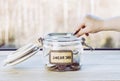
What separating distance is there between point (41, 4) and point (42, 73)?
703 millimetres

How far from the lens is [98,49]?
5.15 ft

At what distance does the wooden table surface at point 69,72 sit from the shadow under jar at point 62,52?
28mm

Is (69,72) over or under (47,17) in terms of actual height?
under

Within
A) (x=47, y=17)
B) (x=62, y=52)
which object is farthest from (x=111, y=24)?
(x=47, y=17)

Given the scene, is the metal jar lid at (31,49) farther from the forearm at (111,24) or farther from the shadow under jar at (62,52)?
the forearm at (111,24)

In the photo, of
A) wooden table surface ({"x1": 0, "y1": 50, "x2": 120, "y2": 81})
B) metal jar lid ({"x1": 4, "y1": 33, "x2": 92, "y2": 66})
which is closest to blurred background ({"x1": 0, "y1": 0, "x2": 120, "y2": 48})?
wooden table surface ({"x1": 0, "y1": 50, "x2": 120, "y2": 81})

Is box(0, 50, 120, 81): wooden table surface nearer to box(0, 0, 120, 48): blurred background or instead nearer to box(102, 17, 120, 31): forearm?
box(102, 17, 120, 31): forearm

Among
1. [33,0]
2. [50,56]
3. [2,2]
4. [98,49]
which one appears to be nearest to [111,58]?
[98,49]

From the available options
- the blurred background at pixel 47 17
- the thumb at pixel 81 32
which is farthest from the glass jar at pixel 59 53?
the blurred background at pixel 47 17

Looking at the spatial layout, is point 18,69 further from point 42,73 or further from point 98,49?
point 98,49

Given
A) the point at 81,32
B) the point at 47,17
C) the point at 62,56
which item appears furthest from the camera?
the point at 47,17

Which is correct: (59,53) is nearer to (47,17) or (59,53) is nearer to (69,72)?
(69,72)

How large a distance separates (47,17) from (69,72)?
2.21 ft

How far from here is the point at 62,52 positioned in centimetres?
107
